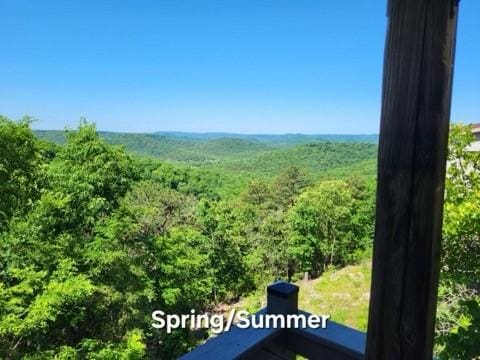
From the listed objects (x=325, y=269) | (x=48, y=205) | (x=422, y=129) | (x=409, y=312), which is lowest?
(x=325, y=269)

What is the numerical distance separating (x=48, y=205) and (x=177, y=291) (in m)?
3.66

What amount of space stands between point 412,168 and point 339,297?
10563 millimetres

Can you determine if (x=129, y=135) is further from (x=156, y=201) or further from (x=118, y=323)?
(x=118, y=323)

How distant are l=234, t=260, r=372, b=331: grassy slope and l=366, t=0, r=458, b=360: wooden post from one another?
26.9ft

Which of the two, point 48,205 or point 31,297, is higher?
point 48,205

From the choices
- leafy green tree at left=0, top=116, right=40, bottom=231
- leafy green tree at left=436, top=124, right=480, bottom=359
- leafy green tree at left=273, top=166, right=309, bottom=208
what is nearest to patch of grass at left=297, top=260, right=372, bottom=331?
leafy green tree at left=436, top=124, right=480, bottom=359

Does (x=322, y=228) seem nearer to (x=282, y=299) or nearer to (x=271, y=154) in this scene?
(x=282, y=299)

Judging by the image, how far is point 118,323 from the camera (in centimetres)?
697

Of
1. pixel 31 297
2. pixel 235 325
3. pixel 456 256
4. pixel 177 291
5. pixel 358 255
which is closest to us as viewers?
pixel 235 325

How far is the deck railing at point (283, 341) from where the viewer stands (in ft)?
2.98

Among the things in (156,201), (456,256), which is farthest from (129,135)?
(456,256)

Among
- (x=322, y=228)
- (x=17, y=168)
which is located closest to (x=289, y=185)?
(x=322, y=228)

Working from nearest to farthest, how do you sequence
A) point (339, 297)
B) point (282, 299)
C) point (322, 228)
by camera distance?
point (282, 299)
point (339, 297)
point (322, 228)

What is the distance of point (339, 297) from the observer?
10086 mm
